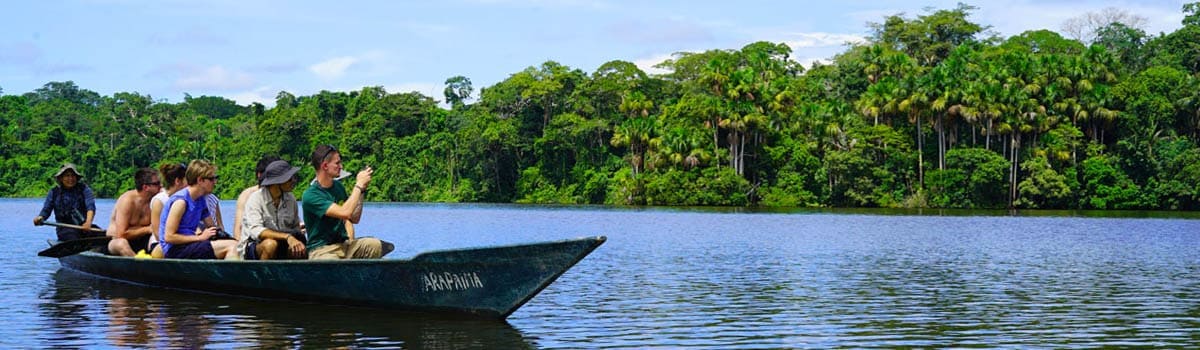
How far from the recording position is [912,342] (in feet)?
39.4

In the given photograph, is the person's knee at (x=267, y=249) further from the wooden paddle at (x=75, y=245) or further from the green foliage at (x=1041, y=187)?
the green foliage at (x=1041, y=187)

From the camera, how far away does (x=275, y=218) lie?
526 inches

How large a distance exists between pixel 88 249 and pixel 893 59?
66.3 m

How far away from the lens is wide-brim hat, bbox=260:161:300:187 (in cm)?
1284

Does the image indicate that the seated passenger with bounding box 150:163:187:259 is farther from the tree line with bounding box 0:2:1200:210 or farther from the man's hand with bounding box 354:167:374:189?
the tree line with bounding box 0:2:1200:210

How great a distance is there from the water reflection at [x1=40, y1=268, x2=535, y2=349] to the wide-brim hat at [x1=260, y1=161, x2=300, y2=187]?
1.44 m

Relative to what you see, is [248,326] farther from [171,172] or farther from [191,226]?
[171,172]

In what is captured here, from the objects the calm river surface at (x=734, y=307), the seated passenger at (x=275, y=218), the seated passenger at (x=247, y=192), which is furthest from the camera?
the seated passenger at (x=247, y=192)

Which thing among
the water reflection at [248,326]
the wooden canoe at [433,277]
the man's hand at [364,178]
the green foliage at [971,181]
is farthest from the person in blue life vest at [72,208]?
the green foliage at [971,181]

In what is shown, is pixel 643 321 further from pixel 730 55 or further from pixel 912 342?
pixel 730 55

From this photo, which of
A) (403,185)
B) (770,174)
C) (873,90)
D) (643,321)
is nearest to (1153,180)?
(873,90)

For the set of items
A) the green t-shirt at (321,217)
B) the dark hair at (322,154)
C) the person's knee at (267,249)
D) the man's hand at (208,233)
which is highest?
the dark hair at (322,154)

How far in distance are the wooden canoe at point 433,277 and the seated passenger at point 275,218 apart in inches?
6.7

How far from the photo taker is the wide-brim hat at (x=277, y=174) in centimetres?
1284
